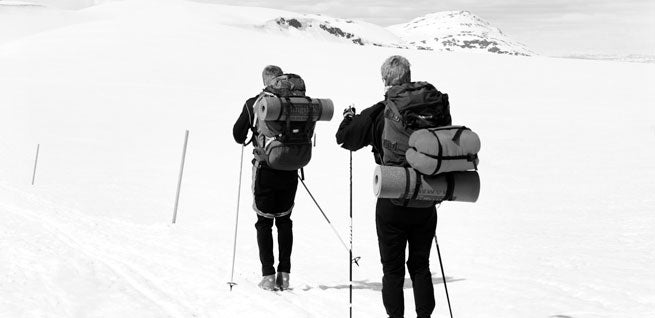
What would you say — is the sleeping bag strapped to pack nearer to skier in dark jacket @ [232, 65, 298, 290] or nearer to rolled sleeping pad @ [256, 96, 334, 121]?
rolled sleeping pad @ [256, 96, 334, 121]

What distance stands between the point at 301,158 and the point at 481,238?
480cm

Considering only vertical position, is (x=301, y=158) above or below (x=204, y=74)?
below

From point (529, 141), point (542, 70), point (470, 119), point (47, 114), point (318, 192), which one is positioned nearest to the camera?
point (318, 192)

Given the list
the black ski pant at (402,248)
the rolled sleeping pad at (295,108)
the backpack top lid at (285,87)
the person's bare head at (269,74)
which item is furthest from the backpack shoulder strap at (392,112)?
the person's bare head at (269,74)

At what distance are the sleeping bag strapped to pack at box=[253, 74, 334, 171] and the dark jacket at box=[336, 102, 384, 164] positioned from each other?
1.31 m

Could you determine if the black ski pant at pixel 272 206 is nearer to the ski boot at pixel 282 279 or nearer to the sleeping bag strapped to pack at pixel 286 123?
the ski boot at pixel 282 279

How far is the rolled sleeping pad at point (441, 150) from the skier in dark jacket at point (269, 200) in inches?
83.9

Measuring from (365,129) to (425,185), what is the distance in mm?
644

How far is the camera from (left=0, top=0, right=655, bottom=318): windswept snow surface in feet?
21.4

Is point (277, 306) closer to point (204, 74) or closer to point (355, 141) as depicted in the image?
point (355, 141)

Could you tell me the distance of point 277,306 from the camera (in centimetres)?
607

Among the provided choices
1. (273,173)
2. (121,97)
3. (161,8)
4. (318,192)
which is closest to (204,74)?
(121,97)

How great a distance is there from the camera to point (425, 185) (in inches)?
182

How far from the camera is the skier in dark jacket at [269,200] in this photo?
645 centimetres
